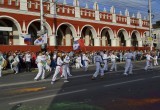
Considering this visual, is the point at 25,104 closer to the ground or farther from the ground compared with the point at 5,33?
closer to the ground

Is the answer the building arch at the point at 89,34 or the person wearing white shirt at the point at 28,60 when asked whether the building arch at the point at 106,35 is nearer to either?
the building arch at the point at 89,34

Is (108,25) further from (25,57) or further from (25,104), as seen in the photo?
(25,104)

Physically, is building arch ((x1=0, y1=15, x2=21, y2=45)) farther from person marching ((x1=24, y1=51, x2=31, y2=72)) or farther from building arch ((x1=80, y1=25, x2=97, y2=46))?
building arch ((x1=80, y1=25, x2=97, y2=46))

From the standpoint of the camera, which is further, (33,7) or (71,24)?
(71,24)

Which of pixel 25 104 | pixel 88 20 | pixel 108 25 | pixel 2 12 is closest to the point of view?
pixel 25 104

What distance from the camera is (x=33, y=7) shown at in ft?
135

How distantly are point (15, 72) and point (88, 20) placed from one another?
23.1 m

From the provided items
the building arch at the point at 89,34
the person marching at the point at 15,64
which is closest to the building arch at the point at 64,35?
the building arch at the point at 89,34

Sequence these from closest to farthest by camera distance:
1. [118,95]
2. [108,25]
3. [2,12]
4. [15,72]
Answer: [118,95] < [15,72] < [2,12] < [108,25]

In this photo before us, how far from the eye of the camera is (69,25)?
154 feet

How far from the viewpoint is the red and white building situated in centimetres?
3916

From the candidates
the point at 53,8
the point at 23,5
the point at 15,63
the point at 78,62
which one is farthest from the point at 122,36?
the point at 15,63

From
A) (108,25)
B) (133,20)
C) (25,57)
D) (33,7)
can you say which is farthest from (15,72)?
(133,20)

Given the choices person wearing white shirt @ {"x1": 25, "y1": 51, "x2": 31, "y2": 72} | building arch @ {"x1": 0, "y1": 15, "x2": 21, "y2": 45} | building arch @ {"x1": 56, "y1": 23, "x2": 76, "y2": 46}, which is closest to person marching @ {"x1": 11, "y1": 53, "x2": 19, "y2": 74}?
person wearing white shirt @ {"x1": 25, "y1": 51, "x2": 31, "y2": 72}
